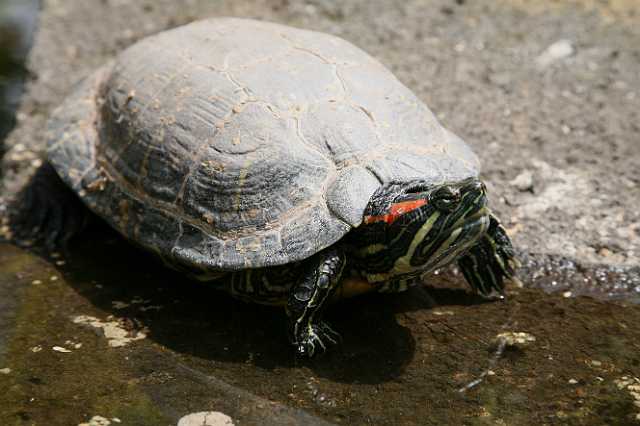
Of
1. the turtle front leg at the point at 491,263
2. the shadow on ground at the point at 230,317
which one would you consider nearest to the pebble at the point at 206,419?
the shadow on ground at the point at 230,317

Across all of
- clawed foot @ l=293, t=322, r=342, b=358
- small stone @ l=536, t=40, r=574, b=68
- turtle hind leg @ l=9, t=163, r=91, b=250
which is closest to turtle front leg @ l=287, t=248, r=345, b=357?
clawed foot @ l=293, t=322, r=342, b=358

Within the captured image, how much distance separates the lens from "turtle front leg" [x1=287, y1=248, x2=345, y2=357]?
411cm

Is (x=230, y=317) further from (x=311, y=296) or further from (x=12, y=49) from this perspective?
(x=12, y=49)

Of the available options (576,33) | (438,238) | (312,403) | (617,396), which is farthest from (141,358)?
(576,33)

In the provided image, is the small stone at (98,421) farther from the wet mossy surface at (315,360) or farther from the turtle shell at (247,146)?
the turtle shell at (247,146)

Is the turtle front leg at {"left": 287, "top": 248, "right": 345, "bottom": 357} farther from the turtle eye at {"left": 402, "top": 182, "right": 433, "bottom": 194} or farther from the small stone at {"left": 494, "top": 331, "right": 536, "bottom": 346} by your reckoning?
the small stone at {"left": 494, "top": 331, "right": 536, "bottom": 346}

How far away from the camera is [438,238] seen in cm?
396

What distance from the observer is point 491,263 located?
4660 mm

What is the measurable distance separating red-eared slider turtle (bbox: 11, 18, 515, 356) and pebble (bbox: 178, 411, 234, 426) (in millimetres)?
638

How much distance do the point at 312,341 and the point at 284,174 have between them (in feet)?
2.87

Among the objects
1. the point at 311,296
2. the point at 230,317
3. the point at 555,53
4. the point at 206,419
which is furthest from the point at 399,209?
the point at 555,53

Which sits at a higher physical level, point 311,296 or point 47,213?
point 311,296

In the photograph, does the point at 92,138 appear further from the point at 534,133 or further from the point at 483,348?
the point at 534,133

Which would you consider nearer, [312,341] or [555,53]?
[312,341]
